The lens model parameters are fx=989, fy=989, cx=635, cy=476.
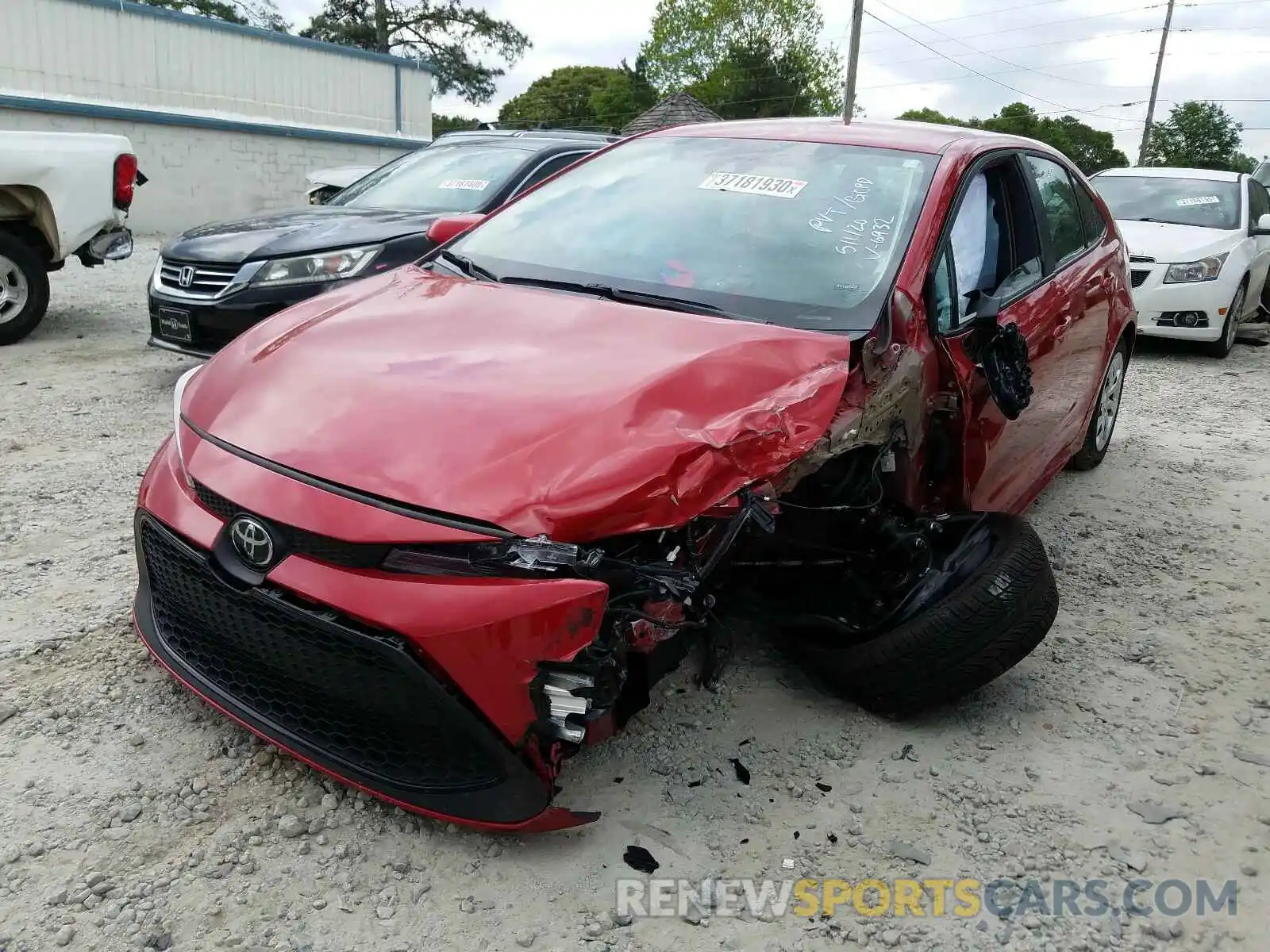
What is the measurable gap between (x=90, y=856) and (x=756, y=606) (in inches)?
69.9

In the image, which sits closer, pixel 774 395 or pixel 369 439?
pixel 369 439

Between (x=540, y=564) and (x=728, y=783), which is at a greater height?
(x=540, y=564)

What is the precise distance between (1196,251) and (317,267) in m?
6.89

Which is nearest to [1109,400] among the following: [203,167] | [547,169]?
[547,169]

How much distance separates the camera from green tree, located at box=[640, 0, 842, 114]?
55062 millimetres

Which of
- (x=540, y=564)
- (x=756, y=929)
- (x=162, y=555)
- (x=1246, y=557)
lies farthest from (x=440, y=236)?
(x=1246, y=557)

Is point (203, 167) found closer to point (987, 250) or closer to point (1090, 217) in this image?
point (1090, 217)

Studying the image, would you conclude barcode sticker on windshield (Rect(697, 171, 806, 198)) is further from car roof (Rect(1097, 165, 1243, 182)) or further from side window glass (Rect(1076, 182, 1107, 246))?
car roof (Rect(1097, 165, 1243, 182))

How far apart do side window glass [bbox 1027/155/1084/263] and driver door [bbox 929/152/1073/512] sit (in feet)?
0.59

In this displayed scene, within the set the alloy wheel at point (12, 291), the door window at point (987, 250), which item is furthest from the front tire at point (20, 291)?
the door window at point (987, 250)

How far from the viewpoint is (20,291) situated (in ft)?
21.5

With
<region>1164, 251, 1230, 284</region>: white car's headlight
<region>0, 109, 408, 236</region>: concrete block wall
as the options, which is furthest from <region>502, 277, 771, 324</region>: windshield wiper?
<region>0, 109, 408, 236</region>: concrete block wall

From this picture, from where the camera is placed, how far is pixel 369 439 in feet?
6.82

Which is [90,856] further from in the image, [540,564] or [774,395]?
[774,395]
